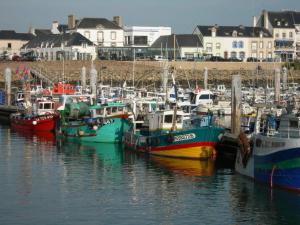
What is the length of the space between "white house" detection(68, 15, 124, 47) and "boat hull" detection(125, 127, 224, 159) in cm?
8996

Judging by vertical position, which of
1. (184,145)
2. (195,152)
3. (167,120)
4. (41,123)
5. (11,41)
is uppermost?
(11,41)

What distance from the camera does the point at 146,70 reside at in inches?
4569

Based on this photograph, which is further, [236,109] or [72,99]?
[72,99]

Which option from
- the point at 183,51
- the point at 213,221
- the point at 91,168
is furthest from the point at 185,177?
the point at 183,51

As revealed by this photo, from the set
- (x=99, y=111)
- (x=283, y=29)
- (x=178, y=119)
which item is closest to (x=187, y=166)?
(x=178, y=119)

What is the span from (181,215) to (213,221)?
4.92 ft

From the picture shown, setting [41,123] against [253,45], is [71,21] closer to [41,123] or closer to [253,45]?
[253,45]

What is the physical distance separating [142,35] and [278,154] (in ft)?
341

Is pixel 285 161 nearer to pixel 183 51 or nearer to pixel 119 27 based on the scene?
pixel 183 51

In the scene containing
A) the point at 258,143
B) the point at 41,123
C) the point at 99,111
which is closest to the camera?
the point at 258,143


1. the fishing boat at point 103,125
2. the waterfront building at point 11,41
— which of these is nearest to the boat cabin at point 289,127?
the fishing boat at point 103,125

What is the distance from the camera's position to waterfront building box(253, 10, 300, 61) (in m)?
134

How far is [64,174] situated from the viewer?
40.8 m

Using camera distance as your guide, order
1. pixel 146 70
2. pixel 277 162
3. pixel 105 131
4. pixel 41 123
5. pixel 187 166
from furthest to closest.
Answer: pixel 146 70 → pixel 41 123 → pixel 105 131 → pixel 187 166 → pixel 277 162
